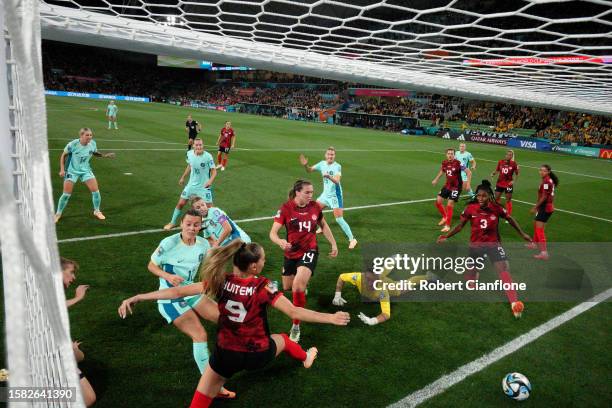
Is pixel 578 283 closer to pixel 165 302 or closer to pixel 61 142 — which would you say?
pixel 165 302

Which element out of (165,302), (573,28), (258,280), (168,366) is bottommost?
(168,366)

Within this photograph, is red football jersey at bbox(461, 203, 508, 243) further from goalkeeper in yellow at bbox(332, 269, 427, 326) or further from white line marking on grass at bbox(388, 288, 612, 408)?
goalkeeper in yellow at bbox(332, 269, 427, 326)

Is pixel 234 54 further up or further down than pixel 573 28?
further down

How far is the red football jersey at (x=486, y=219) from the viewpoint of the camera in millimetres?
5746

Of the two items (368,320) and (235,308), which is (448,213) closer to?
(368,320)

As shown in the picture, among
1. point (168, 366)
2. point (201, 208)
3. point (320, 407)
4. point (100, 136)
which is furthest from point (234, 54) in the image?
point (100, 136)

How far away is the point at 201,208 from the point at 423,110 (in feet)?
148

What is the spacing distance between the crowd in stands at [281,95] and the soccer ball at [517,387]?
32.1 m

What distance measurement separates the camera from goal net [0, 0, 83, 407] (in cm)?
117

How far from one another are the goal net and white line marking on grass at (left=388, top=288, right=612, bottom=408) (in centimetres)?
289

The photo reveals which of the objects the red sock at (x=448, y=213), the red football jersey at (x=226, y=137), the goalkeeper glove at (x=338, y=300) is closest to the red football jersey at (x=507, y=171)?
the red sock at (x=448, y=213)

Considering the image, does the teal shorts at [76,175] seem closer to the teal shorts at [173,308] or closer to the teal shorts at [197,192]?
the teal shorts at [197,192]

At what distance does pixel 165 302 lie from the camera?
3691 millimetres

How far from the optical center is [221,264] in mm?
3080
